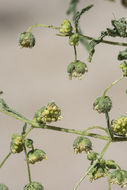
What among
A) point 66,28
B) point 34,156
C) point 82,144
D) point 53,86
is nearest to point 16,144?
point 34,156

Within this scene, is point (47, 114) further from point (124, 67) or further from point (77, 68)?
point (124, 67)

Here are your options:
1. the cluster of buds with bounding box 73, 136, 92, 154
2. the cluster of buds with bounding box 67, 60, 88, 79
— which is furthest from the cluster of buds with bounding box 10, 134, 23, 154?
the cluster of buds with bounding box 67, 60, 88, 79

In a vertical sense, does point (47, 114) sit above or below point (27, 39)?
below

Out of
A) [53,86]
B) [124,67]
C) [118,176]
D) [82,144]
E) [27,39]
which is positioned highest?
[27,39]

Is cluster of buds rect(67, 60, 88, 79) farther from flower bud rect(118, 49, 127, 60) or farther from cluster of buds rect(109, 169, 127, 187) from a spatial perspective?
cluster of buds rect(109, 169, 127, 187)

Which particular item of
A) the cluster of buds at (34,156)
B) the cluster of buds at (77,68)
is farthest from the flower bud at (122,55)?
the cluster of buds at (34,156)
